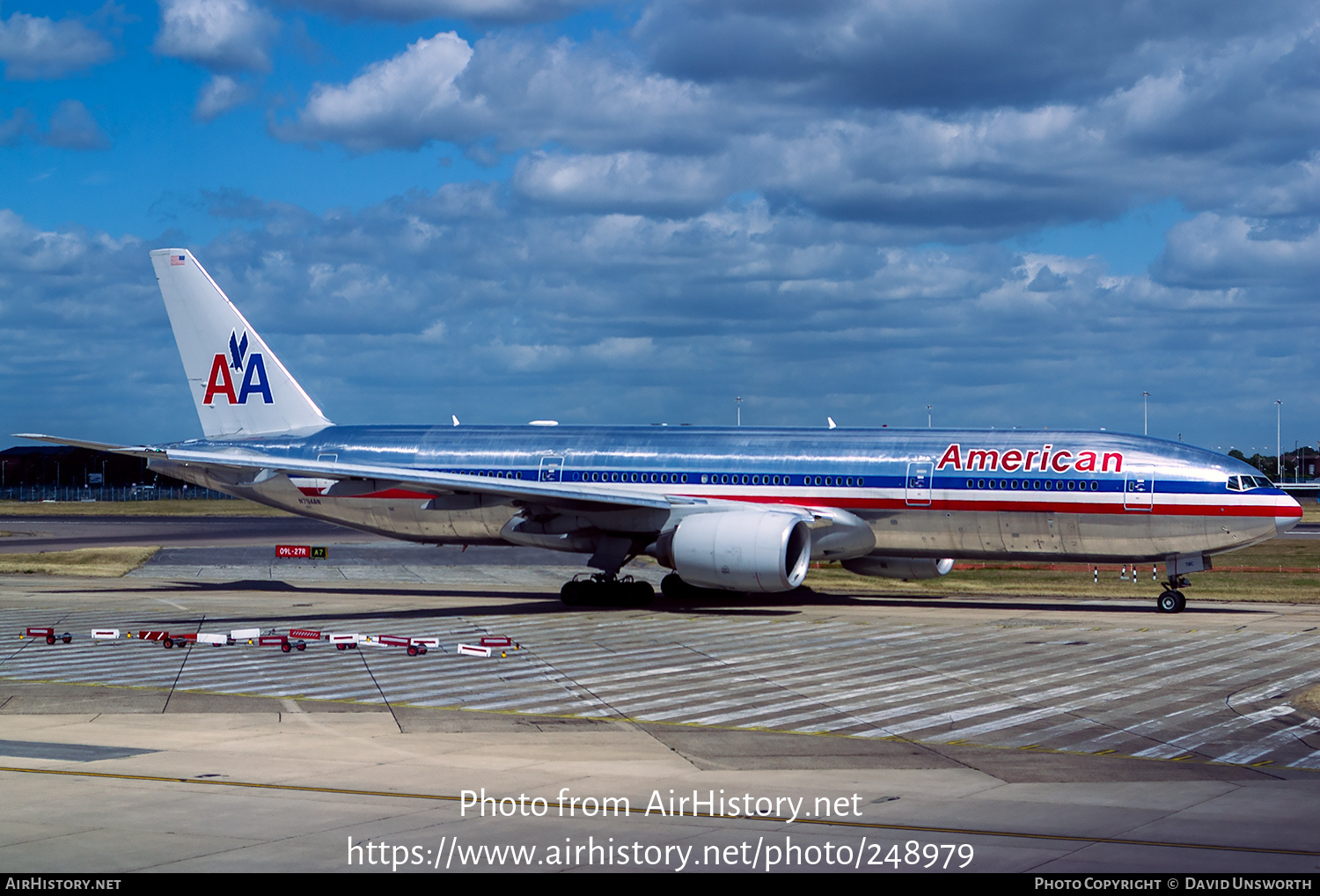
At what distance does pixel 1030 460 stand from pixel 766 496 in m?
7.12

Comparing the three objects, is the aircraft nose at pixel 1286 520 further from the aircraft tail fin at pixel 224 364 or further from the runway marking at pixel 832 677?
the aircraft tail fin at pixel 224 364

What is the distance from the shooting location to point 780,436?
120 feet

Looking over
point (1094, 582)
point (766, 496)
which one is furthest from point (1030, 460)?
point (1094, 582)

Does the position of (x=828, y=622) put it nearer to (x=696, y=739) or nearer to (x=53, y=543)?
(x=696, y=739)

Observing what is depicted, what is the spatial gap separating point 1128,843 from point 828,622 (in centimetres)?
2008

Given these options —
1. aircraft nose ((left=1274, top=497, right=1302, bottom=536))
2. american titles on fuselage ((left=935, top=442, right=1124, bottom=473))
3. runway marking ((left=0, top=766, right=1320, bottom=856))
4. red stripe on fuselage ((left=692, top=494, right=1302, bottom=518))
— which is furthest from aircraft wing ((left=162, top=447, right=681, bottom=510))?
runway marking ((left=0, top=766, right=1320, bottom=856))

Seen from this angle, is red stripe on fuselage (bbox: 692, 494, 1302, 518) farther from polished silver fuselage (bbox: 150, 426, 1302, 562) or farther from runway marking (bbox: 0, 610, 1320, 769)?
runway marking (bbox: 0, 610, 1320, 769)

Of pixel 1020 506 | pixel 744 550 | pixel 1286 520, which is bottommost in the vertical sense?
pixel 744 550

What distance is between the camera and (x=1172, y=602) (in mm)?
33469

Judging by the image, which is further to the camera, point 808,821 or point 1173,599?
point 1173,599


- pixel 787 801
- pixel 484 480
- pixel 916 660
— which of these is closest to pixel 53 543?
pixel 484 480

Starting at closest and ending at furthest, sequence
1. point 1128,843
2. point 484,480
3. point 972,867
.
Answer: point 972,867, point 1128,843, point 484,480

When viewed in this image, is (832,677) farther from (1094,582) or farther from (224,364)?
(224,364)

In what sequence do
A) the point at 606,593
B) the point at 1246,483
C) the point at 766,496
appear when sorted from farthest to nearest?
1. the point at 606,593
2. the point at 766,496
3. the point at 1246,483
